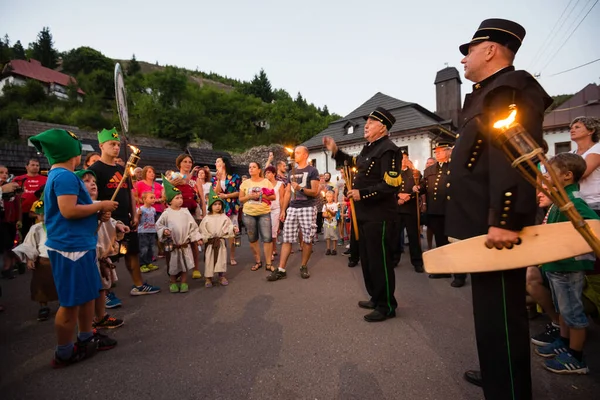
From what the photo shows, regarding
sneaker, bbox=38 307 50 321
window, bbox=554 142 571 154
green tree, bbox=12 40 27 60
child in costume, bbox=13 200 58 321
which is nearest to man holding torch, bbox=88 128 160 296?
sneaker, bbox=38 307 50 321

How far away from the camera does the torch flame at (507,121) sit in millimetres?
1475

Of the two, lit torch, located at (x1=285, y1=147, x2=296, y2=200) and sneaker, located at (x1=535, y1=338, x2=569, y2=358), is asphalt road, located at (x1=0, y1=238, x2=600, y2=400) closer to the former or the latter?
sneaker, located at (x1=535, y1=338, x2=569, y2=358)

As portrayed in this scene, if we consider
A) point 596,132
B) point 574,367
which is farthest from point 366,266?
point 596,132

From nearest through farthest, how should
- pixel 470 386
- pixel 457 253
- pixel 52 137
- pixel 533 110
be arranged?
pixel 533 110 → pixel 457 253 → pixel 470 386 → pixel 52 137

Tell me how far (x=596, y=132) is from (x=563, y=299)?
2125 millimetres

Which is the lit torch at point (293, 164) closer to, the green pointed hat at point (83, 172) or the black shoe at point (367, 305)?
the black shoe at point (367, 305)

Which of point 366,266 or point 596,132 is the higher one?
point 596,132

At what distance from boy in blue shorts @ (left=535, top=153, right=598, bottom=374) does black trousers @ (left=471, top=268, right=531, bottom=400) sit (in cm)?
113

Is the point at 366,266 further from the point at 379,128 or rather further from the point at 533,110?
the point at 533,110

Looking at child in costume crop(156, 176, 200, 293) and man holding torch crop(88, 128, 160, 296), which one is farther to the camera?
child in costume crop(156, 176, 200, 293)

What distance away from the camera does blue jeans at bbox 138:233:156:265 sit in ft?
20.3

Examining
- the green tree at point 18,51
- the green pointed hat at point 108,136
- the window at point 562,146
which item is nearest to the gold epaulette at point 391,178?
the green pointed hat at point 108,136

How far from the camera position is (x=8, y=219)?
627cm

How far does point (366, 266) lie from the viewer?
12.1 ft
